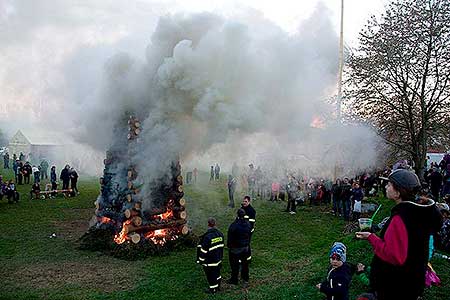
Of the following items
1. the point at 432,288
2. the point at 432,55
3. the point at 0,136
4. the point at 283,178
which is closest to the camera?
the point at 432,288

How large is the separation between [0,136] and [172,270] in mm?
50440

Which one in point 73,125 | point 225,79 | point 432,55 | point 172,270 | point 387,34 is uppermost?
point 387,34

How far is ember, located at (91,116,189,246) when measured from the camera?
10672 millimetres

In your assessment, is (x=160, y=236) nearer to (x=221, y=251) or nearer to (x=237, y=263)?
(x=237, y=263)

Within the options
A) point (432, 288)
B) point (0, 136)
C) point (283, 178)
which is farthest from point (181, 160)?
point (0, 136)

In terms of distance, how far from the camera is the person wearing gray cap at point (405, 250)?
2814 millimetres

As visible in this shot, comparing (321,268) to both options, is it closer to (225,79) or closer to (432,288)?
(432,288)

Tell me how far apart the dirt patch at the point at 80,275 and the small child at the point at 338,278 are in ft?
15.8

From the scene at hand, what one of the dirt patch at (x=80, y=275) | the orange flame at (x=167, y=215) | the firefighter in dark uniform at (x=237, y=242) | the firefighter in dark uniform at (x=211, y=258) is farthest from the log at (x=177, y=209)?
the firefighter in dark uniform at (x=211, y=258)

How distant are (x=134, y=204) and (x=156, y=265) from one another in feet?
6.53

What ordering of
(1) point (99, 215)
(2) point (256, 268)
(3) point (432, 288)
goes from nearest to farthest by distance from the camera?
(3) point (432, 288) → (2) point (256, 268) → (1) point (99, 215)

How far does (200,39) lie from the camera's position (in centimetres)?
1072

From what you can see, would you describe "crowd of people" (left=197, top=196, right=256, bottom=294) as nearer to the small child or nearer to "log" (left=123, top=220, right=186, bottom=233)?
"log" (left=123, top=220, right=186, bottom=233)

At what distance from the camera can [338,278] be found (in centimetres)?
478
